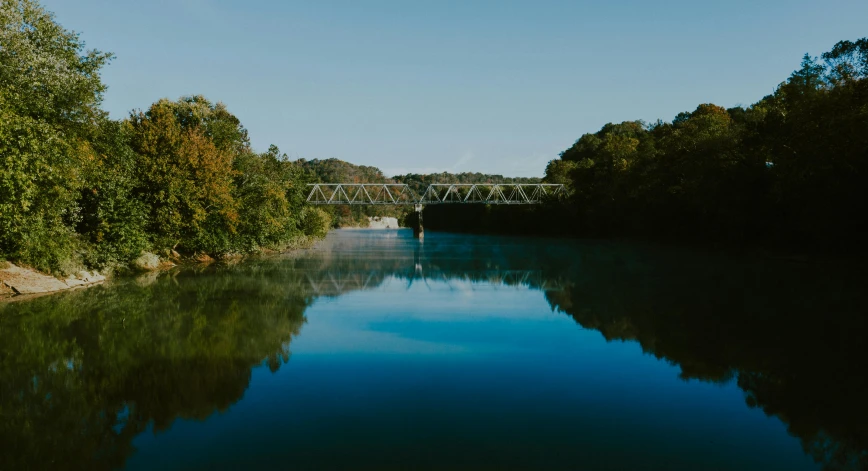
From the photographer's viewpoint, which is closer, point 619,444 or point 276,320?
point 619,444

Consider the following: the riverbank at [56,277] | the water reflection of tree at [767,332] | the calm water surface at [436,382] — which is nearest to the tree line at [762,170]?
the water reflection of tree at [767,332]

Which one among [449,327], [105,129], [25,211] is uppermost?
[105,129]

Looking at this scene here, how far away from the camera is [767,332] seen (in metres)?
16.4

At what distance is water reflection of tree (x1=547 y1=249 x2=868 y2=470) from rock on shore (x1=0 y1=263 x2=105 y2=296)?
1928 centimetres

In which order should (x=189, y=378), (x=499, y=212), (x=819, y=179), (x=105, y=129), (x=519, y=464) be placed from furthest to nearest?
(x=499, y=212) → (x=819, y=179) → (x=105, y=129) → (x=189, y=378) → (x=519, y=464)

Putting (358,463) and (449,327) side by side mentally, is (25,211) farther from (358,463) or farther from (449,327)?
→ (358,463)

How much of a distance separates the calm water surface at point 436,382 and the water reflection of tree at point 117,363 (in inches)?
2.1

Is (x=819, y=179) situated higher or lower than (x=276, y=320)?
higher

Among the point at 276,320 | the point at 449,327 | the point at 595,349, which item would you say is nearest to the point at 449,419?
the point at 595,349

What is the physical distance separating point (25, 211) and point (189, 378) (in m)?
14.5

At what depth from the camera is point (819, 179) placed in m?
37.1

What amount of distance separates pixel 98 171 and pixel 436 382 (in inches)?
956

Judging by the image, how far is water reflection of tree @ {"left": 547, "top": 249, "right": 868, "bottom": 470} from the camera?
972 cm

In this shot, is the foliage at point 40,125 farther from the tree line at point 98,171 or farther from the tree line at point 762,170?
the tree line at point 762,170
